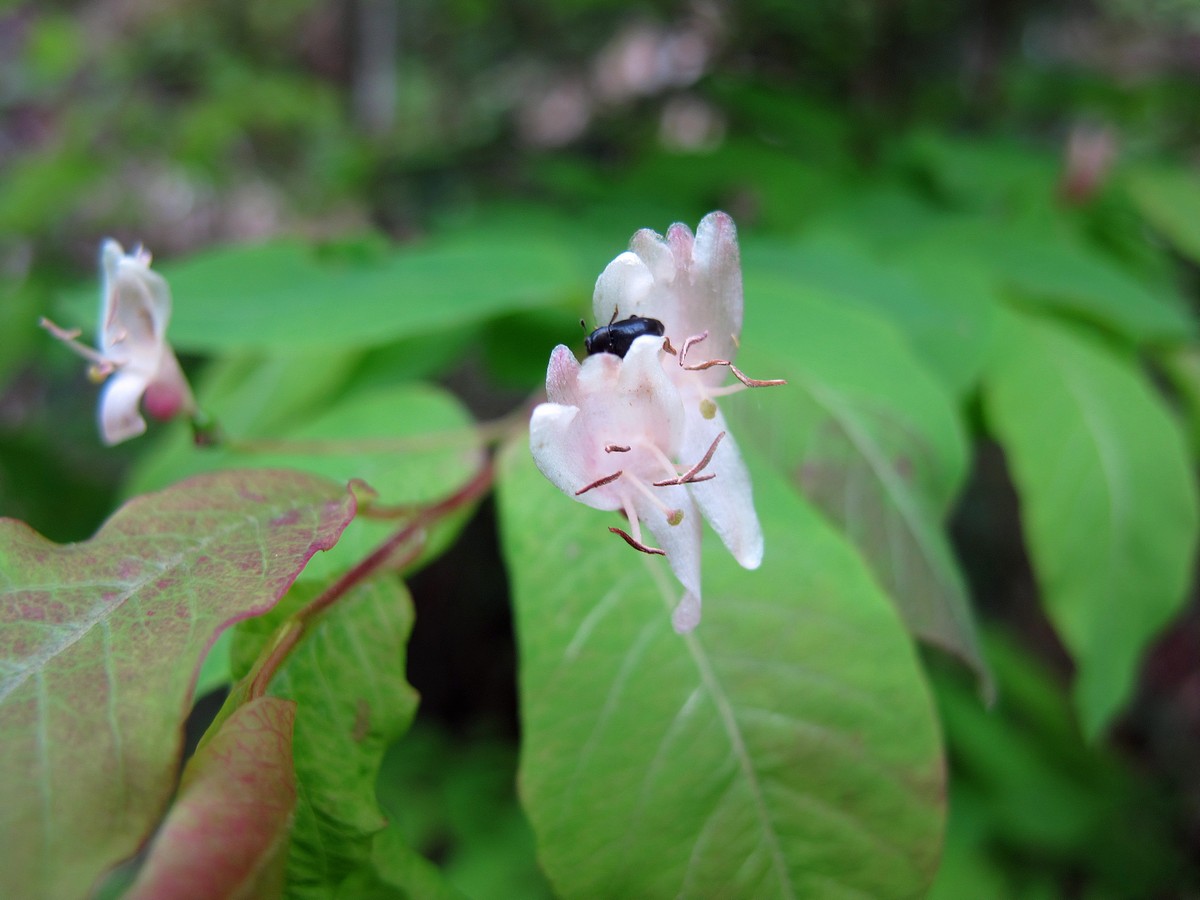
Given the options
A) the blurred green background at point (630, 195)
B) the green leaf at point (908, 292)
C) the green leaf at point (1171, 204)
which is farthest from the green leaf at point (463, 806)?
the green leaf at point (1171, 204)

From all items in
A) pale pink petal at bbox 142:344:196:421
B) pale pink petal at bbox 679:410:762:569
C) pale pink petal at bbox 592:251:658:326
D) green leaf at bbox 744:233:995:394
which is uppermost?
pale pink petal at bbox 592:251:658:326

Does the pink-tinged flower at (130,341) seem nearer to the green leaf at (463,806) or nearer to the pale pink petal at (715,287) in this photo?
the pale pink petal at (715,287)

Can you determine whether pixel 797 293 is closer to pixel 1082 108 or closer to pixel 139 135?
pixel 1082 108

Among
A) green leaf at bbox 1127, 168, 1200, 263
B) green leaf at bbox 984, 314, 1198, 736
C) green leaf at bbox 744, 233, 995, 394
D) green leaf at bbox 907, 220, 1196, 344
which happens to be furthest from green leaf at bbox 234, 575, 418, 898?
green leaf at bbox 1127, 168, 1200, 263

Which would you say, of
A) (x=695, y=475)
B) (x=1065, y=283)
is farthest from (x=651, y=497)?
(x=1065, y=283)

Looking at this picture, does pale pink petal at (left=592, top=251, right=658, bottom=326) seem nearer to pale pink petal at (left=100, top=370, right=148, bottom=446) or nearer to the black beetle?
the black beetle

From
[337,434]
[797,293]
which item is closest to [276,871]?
[337,434]
